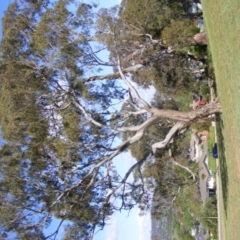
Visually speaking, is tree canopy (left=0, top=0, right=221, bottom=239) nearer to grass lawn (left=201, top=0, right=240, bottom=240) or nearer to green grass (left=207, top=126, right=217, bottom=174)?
grass lawn (left=201, top=0, right=240, bottom=240)

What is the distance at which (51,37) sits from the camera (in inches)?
754

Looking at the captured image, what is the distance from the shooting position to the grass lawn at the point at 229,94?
42.4ft

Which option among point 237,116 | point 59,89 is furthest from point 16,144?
point 237,116

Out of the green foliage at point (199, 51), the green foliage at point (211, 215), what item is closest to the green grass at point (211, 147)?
the green foliage at point (211, 215)

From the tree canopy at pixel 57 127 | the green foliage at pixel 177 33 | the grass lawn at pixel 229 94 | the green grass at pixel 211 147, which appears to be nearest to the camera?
the grass lawn at pixel 229 94

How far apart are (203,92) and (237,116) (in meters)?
15.2

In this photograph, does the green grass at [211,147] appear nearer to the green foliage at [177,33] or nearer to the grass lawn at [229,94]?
the green foliage at [177,33]

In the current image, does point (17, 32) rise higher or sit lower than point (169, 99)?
lower

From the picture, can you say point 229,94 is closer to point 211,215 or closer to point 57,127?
point 57,127

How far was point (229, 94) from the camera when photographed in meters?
14.7

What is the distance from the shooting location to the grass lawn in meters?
12.9

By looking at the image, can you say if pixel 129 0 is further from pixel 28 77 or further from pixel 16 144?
pixel 16 144

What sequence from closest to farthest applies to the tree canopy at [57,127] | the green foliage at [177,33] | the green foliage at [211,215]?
the tree canopy at [57,127], the green foliage at [177,33], the green foliage at [211,215]

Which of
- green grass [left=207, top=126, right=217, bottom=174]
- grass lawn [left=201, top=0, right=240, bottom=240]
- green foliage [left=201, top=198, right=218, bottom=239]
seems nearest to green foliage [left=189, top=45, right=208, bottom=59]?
green grass [left=207, top=126, right=217, bottom=174]
